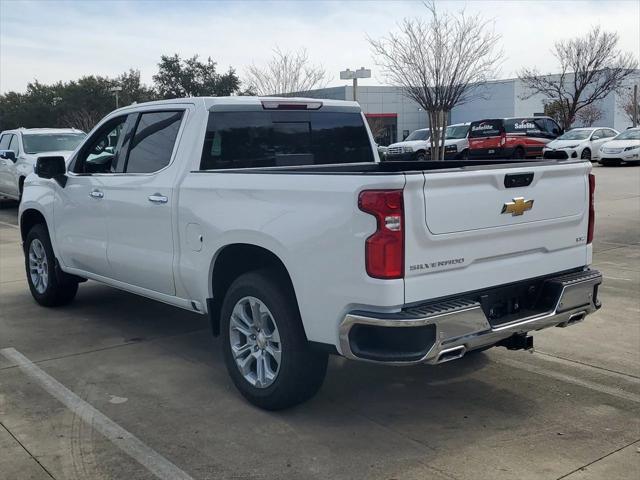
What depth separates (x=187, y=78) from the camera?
51938 mm

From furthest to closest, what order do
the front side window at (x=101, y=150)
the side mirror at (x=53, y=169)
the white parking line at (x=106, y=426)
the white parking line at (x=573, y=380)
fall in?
1. the side mirror at (x=53, y=169)
2. the front side window at (x=101, y=150)
3. the white parking line at (x=573, y=380)
4. the white parking line at (x=106, y=426)

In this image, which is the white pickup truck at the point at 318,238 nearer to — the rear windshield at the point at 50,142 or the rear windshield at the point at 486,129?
the rear windshield at the point at 50,142

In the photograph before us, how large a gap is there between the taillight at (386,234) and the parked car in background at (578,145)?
25.9 m

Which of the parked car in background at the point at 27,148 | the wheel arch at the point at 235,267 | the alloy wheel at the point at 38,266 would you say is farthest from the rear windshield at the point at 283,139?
the parked car in background at the point at 27,148

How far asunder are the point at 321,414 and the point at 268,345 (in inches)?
21.2

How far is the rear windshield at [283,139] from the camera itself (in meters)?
5.34

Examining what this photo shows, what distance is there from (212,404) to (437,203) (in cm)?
202

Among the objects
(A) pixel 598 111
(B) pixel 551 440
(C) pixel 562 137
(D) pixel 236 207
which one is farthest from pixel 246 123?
(A) pixel 598 111

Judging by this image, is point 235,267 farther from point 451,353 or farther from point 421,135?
point 421,135

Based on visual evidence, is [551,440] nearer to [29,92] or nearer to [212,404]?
[212,404]

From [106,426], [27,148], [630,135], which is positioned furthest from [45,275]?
[630,135]

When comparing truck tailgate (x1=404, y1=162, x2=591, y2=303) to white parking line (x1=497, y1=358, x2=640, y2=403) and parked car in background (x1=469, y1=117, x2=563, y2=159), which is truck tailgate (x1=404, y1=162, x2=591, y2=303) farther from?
parked car in background (x1=469, y1=117, x2=563, y2=159)

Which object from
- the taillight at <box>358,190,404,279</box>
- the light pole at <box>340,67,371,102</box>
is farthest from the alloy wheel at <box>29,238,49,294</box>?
the light pole at <box>340,67,371,102</box>

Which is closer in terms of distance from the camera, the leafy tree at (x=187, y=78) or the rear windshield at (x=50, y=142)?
the rear windshield at (x=50, y=142)
